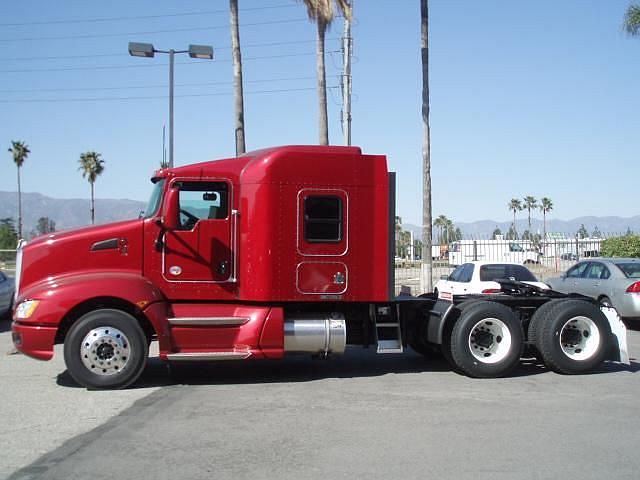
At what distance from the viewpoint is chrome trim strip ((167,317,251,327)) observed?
848cm

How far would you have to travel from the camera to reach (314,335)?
8.81 meters

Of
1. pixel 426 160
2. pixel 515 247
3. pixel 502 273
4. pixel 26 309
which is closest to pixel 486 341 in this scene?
pixel 502 273

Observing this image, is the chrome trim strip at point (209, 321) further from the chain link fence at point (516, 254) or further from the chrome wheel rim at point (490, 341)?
the chain link fence at point (516, 254)

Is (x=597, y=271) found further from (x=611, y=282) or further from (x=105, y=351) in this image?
(x=105, y=351)

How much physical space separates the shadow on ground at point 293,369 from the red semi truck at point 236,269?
655 mm

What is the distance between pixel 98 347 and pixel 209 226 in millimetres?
2037

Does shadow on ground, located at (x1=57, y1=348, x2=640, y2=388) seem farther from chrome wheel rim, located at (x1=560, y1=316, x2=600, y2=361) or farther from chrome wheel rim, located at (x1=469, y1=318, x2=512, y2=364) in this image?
chrome wheel rim, located at (x1=469, y1=318, x2=512, y2=364)

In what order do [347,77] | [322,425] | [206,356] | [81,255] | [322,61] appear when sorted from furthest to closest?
[347,77]
[322,61]
[81,255]
[206,356]
[322,425]

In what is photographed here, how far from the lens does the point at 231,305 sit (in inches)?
346

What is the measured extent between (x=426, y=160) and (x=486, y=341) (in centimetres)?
1046

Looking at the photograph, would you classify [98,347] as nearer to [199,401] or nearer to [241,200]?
[199,401]

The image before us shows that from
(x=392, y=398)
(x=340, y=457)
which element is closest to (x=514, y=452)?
(x=340, y=457)

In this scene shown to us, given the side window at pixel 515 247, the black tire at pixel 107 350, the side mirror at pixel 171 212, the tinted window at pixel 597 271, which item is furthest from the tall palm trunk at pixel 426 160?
the black tire at pixel 107 350

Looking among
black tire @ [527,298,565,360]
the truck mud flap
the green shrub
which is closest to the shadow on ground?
the truck mud flap
